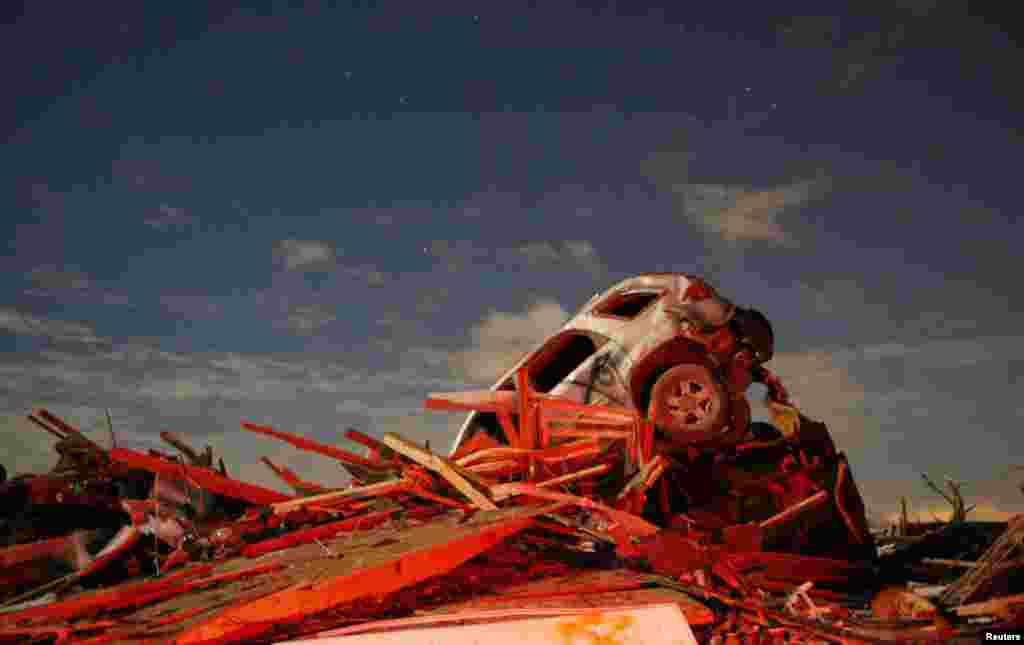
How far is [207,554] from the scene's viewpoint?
533cm

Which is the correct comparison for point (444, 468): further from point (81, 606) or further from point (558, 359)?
point (558, 359)

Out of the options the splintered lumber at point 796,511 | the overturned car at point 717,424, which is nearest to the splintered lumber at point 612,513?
the overturned car at point 717,424

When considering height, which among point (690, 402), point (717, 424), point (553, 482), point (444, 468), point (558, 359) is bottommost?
point (553, 482)

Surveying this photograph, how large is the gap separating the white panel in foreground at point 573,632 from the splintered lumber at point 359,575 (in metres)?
0.47

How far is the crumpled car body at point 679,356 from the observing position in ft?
27.5

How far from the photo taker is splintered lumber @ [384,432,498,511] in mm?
5242

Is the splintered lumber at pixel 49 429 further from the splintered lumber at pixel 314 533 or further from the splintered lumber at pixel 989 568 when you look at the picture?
the splintered lumber at pixel 989 568

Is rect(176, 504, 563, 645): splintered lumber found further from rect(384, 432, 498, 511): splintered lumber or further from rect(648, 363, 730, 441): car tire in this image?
rect(648, 363, 730, 441): car tire

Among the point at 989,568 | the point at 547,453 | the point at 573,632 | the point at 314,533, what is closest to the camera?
the point at 573,632

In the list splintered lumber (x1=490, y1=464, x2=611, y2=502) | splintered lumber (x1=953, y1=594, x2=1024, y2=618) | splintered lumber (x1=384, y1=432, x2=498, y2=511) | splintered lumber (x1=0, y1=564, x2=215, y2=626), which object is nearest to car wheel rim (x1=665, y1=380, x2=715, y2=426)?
splintered lumber (x1=490, y1=464, x2=611, y2=502)

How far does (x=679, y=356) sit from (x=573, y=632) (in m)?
6.54

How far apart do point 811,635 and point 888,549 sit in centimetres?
693

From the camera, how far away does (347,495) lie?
5.80m

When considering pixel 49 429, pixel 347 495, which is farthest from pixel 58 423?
pixel 347 495
